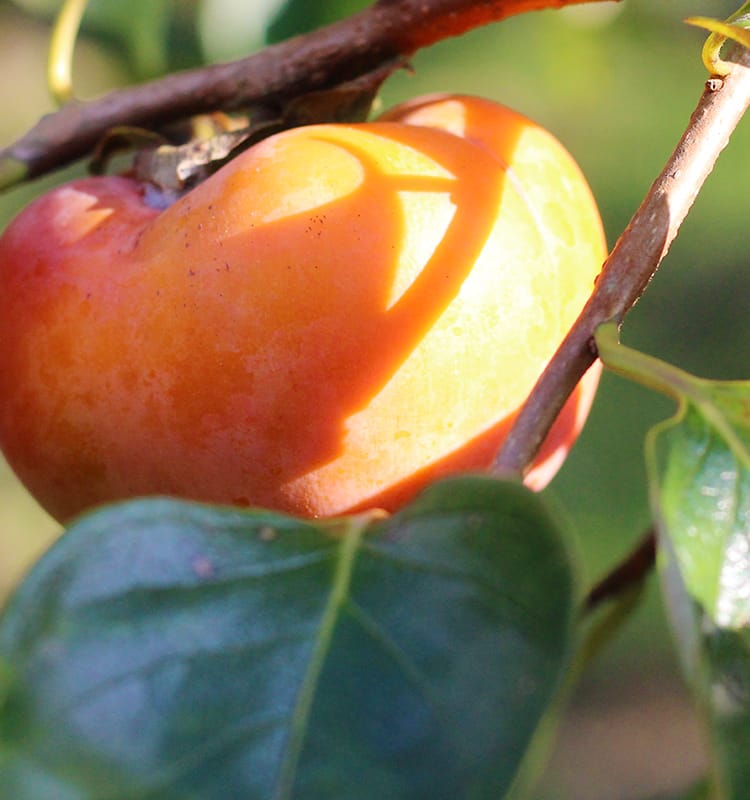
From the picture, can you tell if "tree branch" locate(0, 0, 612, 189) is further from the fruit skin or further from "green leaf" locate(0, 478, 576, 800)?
"green leaf" locate(0, 478, 576, 800)

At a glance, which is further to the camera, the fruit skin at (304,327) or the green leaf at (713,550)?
the fruit skin at (304,327)

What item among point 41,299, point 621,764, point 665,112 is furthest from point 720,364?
point 41,299

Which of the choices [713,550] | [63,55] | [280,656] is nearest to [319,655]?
[280,656]

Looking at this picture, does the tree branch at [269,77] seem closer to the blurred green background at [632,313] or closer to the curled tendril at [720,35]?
the curled tendril at [720,35]

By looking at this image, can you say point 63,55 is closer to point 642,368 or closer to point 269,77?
point 269,77

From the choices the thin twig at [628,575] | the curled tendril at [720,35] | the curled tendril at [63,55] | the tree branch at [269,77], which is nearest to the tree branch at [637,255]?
the curled tendril at [720,35]
